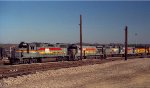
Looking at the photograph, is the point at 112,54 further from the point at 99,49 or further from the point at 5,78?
the point at 5,78

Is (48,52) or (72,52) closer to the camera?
(48,52)

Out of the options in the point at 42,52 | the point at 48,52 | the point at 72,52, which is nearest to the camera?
the point at 42,52

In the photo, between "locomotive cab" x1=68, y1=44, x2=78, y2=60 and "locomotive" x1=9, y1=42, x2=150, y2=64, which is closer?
"locomotive" x1=9, y1=42, x2=150, y2=64

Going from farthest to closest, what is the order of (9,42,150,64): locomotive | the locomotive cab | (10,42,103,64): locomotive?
the locomotive cab < (9,42,150,64): locomotive < (10,42,103,64): locomotive

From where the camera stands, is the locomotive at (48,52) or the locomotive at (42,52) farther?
the locomotive at (48,52)

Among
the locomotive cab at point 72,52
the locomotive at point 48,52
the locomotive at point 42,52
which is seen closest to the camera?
the locomotive at point 42,52

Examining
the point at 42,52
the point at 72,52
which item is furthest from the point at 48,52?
the point at 72,52

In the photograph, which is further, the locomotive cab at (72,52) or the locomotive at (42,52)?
the locomotive cab at (72,52)

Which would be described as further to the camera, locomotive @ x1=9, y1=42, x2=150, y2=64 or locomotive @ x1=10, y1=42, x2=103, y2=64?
locomotive @ x1=9, y1=42, x2=150, y2=64

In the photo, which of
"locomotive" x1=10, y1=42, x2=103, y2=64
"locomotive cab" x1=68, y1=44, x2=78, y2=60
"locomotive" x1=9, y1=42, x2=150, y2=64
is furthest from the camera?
"locomotive cab" x1=68, y1=44, x2=78, y2=60

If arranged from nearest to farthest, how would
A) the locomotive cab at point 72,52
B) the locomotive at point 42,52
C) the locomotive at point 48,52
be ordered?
the locomotive at point 42,52 < the locomotive at point 48,52 < the locomotive cab at point 72,52

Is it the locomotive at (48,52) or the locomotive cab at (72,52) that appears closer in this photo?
the locomotive at (48,52)

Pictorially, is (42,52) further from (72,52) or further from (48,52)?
(72,52)

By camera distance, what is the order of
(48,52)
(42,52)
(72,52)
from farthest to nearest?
(72,52)
(48,52)
(42,52)
